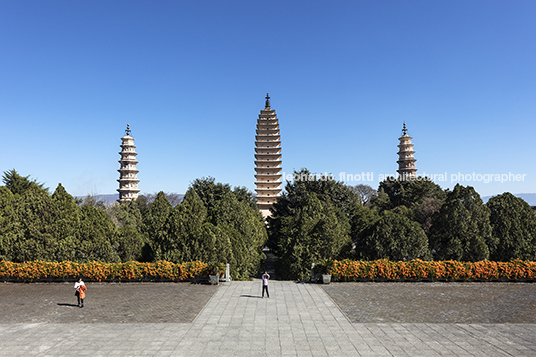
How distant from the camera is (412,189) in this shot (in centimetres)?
6819

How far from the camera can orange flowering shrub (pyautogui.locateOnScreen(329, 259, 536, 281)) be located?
68.7ft

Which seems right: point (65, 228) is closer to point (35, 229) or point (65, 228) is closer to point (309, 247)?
point (35, 229)

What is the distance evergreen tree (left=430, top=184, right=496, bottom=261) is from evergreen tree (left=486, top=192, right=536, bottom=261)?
2.27 feet

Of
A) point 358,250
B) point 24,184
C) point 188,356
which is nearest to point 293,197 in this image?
point 358,250

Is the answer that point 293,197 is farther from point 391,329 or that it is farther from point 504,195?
point 391,329

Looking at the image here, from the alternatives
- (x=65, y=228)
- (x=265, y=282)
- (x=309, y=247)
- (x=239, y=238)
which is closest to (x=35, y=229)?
(x=65, y=228)

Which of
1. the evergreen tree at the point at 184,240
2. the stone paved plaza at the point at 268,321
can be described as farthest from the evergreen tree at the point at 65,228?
the evergreen tree at the point at 184,240

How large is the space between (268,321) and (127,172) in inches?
2966

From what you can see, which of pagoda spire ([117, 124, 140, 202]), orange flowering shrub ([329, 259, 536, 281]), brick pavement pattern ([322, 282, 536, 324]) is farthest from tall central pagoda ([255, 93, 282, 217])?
brick pavement pattern ([322, 282, 536, 324])

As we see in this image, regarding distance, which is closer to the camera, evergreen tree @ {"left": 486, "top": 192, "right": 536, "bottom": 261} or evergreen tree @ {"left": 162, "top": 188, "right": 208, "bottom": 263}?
evergreen tree @ {"left": 162, "top": 188, "right": 208, "bottom": 263}

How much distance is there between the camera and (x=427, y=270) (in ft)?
69.2

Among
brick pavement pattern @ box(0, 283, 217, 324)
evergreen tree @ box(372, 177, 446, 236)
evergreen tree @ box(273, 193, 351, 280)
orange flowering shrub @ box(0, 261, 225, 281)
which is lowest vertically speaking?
brick pavement pattern @ box(0, 283, 217, 324)

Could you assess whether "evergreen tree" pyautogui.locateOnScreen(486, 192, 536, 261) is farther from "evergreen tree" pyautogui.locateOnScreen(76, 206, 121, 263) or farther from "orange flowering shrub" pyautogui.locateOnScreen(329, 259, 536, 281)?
"evergreen tree" pyautogui.locateOnScreen(76, 206, 121, 263)

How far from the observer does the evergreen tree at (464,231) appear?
74.8ft
